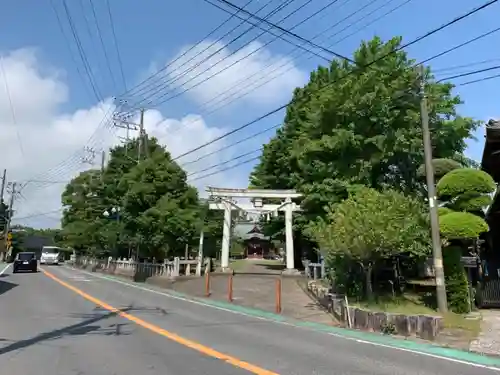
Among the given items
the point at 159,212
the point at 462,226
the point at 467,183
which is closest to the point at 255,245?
the point at 159,212

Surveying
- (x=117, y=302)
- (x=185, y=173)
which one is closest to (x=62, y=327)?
(x=117, y=302)

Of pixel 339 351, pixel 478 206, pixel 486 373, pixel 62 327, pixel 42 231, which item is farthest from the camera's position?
pixel 42 231

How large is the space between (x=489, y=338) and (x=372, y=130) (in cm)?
1586

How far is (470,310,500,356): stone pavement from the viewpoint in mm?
9805

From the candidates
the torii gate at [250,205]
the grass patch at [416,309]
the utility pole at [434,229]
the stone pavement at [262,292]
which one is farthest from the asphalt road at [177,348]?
the torii gate at [250,205]

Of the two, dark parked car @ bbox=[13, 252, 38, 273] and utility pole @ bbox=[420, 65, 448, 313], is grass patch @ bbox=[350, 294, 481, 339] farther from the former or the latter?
dark parked car @ bbox=[13, 252, 38, 273]

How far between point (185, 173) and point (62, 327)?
2432 cm

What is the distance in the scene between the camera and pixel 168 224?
101ft

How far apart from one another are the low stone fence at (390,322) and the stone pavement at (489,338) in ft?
3.10

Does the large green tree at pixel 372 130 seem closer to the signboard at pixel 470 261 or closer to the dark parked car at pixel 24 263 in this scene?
the signboard at pixel 470 261

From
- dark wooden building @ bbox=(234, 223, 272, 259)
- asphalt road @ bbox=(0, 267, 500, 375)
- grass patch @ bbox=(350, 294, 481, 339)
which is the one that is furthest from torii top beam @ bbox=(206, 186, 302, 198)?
dark wooden building @ bbox=(234, 223, 272, 259)

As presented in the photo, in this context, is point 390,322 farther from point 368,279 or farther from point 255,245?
point 255,245

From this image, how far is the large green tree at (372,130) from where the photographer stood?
24.7 metres

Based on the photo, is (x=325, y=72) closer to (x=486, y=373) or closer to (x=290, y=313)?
(x=290, y=313)
